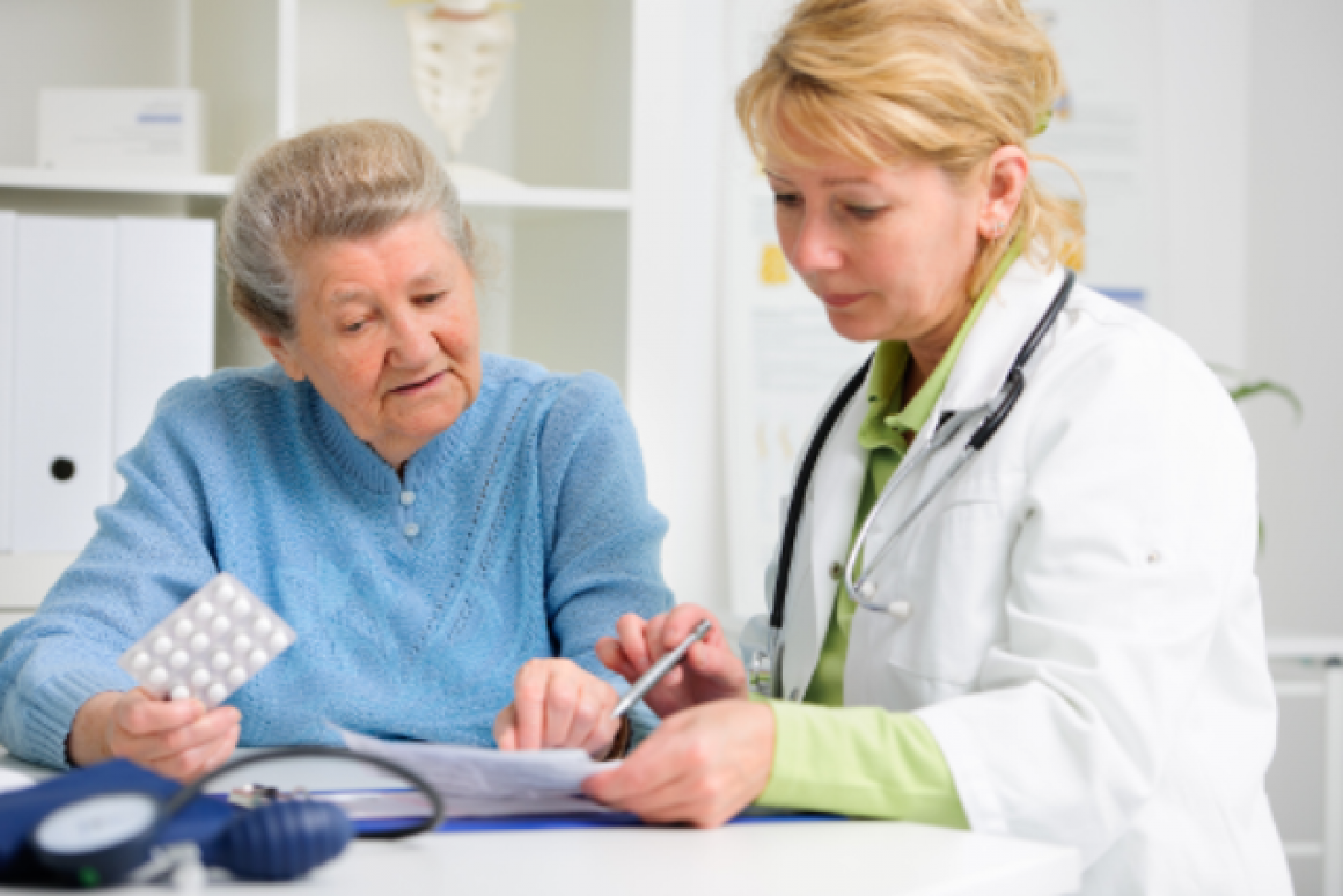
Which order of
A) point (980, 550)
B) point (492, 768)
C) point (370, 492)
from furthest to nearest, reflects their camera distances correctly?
point (370, 492) → point (980, 550) → point (492, 768)

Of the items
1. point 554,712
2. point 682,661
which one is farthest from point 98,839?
point 682,661

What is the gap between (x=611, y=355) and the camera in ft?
7.38

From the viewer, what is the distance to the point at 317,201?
4.68ft

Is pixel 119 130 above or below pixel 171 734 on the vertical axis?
above

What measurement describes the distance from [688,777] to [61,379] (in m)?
1.47

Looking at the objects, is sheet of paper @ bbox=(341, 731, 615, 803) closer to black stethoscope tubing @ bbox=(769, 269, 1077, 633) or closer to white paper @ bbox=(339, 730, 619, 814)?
white paper @ bbox=(339, 730, 619, 814)

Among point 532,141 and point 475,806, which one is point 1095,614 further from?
point 532,141

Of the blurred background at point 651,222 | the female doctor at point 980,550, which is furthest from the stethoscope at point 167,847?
the blurred background at point 651,222

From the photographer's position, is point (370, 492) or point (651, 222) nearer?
point (370, 492)

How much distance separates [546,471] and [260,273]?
0.37 meters

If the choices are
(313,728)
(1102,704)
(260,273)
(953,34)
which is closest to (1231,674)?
(1102,704)

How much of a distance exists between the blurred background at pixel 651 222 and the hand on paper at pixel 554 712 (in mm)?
631

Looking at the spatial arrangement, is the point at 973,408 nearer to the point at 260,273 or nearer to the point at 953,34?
the point at 953,34

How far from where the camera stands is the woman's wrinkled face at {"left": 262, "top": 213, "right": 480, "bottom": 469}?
4.64 ft
